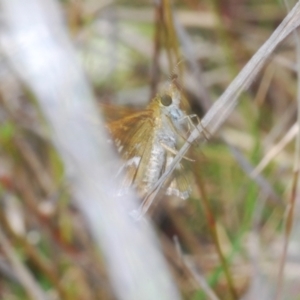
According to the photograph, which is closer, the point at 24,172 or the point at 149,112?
the point at 149,112

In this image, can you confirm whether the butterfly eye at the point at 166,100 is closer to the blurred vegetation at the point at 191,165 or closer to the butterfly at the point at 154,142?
the butterfly at the point at 154,142

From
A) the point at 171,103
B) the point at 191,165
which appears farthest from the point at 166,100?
the point at 191,165

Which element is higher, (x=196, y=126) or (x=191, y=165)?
(x=196, y=126)

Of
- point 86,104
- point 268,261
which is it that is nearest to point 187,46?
point 86,104

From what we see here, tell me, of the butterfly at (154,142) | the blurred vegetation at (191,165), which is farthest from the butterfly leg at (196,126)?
the blurred vegetation at (191,165)

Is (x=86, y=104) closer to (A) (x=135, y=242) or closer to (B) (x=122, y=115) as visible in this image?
(B) (x=122, y=115)

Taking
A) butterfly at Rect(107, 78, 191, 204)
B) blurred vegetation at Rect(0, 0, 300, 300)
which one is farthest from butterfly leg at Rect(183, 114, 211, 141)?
blurred vegetation at Rect(0, 0, 300, 300)

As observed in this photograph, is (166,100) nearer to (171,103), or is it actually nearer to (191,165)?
(171,103)
